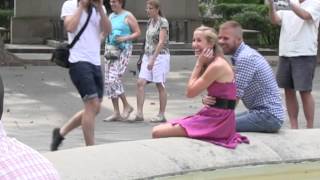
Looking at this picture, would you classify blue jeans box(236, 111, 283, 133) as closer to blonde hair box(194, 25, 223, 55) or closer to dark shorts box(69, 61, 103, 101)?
blonde hair box(194, 25, 223, 55)

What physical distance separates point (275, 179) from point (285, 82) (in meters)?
2.62

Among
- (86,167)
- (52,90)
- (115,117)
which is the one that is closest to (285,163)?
(86,167)

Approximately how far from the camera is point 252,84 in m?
6.80

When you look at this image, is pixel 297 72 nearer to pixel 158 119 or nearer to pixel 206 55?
pixel 206 55

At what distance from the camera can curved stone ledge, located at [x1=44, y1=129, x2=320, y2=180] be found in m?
5.31

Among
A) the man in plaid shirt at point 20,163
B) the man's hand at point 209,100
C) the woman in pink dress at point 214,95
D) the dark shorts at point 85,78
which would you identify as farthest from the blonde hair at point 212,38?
the man in plaid shirt at point 20,163

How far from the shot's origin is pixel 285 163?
6.16 metres

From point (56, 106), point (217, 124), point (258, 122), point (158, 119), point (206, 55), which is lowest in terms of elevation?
point (56, 106)

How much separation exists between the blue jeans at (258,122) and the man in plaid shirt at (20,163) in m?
3.85

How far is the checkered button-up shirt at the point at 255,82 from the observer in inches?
267

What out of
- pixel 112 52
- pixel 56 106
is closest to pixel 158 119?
pixel 112 52

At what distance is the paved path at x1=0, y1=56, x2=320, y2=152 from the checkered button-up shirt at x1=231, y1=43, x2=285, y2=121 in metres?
2.18

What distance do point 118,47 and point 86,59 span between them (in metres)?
2.88

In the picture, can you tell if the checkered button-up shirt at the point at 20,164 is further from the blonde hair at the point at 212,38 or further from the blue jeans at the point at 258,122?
the blue jeans at the point at 258,122
